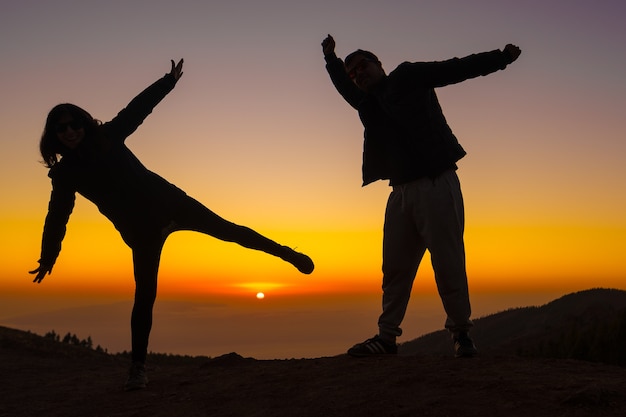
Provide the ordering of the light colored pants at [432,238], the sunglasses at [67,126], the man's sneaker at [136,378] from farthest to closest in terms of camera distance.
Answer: the man's sneaker at [136,378]
the sunglasses at [67,126]
the light colored pants at [432,238]

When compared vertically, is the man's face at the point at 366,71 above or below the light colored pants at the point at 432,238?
above

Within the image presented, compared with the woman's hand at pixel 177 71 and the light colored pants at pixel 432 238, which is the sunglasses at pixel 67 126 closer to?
the woman's hand at pixel 177 71

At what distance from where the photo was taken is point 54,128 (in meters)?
5.57

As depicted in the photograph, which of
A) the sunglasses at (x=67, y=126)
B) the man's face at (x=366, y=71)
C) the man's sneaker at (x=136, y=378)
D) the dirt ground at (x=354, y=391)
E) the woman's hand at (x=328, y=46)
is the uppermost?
the woman's hand at (x=328, y=46)

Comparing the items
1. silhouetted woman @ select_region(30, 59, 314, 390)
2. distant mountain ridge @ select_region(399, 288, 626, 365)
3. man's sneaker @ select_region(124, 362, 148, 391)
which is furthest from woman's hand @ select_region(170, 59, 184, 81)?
distant mountain ridge @ select_region(399, 288, 626, 365)

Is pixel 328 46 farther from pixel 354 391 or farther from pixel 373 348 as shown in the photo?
pixel 354 391

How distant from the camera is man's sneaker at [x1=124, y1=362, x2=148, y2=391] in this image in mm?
5797

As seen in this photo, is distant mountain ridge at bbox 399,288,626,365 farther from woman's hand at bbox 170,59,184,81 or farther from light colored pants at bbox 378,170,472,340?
woman's hand at bbox 170,59,184,81

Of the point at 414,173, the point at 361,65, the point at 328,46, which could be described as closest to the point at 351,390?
the point at 414,173

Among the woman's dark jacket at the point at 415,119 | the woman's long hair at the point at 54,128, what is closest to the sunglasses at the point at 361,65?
the woman's dark jacket at the point at 415,119

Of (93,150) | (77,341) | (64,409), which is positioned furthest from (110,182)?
(77,341)

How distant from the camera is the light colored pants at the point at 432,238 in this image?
17.2 feet

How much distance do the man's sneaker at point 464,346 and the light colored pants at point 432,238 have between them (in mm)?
65

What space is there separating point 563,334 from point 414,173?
11.1 m
